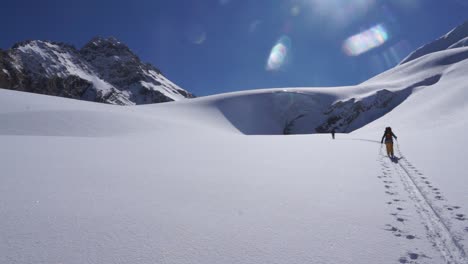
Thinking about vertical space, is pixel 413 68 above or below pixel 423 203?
above

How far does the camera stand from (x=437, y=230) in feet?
14.6

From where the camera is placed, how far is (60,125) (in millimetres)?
21953

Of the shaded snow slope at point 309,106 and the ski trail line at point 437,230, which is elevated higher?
the shaded snow slope at point 309,106

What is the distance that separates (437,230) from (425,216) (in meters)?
0.65

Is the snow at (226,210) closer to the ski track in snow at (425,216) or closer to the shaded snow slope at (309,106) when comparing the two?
the ski track in snow at (425,216)

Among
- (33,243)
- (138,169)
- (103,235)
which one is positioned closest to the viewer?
(33,243)

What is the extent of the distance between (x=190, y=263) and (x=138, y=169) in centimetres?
646

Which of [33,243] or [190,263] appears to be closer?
[190,263]

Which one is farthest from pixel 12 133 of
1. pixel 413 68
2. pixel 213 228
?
pixel 413 68

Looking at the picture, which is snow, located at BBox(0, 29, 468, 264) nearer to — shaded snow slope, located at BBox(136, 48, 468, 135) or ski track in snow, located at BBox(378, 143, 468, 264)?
ski track in snow, located at BBox(378, 143, 468, 264)

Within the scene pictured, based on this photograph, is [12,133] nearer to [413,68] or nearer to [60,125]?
[60,125]

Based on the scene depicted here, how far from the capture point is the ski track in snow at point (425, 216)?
368 cm

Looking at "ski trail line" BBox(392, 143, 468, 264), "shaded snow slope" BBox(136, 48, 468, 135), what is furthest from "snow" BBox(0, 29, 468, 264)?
"shaded snow slope" BBox(136, 48, 468, 135)

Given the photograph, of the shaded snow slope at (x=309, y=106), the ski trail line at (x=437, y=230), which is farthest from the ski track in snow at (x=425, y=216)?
the shaded snow slope at (x=309, y=106)
